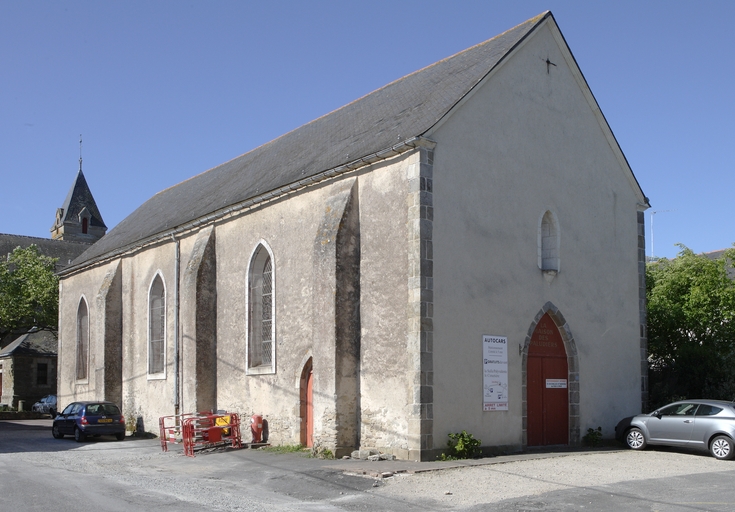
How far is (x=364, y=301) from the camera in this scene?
16906 mm

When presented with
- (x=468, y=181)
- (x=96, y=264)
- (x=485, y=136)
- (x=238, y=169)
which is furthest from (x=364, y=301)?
(x=96, y=264)

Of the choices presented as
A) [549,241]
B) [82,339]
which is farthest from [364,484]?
[82,339]

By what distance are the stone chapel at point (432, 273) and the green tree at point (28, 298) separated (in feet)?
54.0

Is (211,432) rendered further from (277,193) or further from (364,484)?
(364,484)

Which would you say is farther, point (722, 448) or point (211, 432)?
point (211, 432)

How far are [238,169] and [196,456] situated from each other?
1218cm

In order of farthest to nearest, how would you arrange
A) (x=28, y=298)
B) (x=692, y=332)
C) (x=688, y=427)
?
(x=28, y=298) < (x=692, y=332) < (x=688, y=427)

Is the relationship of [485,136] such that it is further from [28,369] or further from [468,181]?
[28,369]

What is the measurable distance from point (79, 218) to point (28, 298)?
1302 inches

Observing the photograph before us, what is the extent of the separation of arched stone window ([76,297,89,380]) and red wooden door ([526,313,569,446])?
2010cm

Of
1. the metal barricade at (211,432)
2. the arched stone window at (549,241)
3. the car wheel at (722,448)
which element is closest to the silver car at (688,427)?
the car wheel at (722,448)

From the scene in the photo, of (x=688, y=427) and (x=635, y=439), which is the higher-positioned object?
(x=688, y=427)

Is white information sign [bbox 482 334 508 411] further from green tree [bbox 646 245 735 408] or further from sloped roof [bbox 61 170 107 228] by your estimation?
sloped roof [bbox 61 170 107 228]

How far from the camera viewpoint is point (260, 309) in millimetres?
20828
